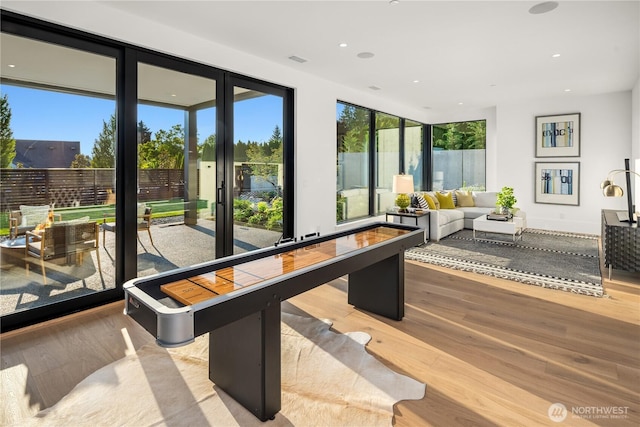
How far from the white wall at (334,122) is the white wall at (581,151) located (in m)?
0.02

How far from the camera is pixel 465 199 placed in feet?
25.8

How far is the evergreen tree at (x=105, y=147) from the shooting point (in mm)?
3334

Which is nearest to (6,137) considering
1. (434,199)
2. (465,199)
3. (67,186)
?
(67,186)

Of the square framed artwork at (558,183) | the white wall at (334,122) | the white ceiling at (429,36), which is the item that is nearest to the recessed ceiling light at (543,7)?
the white ceiling at (429,36)

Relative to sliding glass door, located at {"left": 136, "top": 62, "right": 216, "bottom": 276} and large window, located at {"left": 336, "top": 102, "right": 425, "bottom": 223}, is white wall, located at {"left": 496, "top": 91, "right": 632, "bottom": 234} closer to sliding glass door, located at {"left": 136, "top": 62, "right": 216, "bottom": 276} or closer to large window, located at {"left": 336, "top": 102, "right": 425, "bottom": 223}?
large window, located at {"left": 336, "top": 102, "right": 425, "bottom": 223}

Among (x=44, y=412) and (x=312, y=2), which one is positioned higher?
(x=312, y=2)

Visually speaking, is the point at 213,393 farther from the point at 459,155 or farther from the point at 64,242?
the point at 459,155

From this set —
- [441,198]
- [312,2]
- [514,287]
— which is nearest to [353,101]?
[441,198]

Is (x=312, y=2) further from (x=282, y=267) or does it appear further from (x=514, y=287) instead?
(x=514, y=287)

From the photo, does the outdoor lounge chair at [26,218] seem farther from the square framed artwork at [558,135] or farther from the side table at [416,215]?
the square framed artwork at [558,135]

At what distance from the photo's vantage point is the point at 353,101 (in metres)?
6.49

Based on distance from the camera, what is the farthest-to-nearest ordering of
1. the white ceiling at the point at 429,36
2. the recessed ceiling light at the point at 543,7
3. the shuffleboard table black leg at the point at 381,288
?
the white ceiling at the point at 429,36 → the recessed ceiling light at the point at 543,7 → the shuffleboard table black leg at the point at 381,288

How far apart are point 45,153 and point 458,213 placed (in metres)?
6.62

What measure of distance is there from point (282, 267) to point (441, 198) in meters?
6.16
